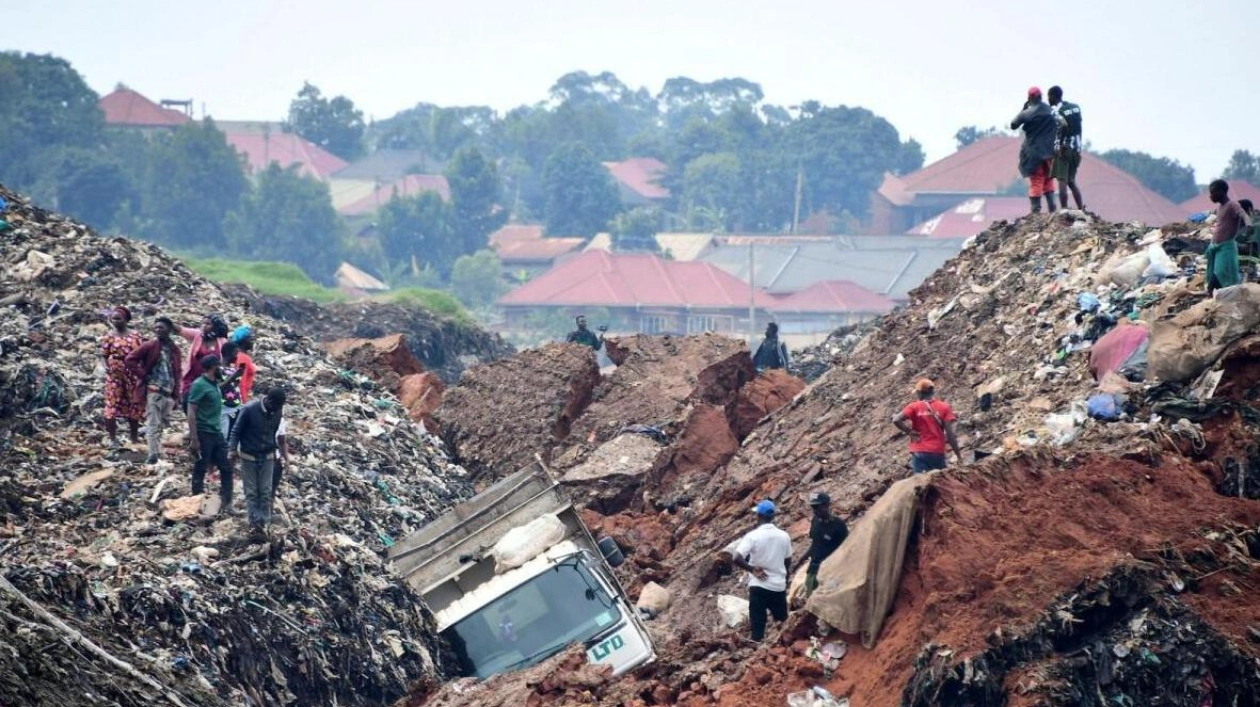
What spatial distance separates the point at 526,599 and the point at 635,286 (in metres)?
62.0

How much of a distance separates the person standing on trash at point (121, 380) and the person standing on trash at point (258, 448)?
7.06 feet

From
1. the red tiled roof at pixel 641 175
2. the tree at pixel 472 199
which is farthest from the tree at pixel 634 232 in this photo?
the red tiled roof at pixel 641 175

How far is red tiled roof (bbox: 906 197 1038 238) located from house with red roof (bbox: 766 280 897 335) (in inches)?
541

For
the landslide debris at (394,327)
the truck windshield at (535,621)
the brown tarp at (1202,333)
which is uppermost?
the brown tarp at (1202,333)

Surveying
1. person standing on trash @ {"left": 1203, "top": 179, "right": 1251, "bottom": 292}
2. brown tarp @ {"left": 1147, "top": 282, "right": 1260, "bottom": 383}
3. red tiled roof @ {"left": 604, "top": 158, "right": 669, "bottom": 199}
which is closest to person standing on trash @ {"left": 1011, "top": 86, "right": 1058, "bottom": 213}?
person standing on trash @ {"left": 1203, "top": 179, "right": 1251, "bottom": 292}

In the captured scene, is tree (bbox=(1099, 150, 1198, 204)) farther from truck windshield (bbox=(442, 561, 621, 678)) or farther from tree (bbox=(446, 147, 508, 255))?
truck windshield (bbox=(442, 561, 621, 678))

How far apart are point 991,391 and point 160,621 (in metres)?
8.36

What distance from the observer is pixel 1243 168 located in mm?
85875

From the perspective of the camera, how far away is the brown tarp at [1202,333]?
598 inches

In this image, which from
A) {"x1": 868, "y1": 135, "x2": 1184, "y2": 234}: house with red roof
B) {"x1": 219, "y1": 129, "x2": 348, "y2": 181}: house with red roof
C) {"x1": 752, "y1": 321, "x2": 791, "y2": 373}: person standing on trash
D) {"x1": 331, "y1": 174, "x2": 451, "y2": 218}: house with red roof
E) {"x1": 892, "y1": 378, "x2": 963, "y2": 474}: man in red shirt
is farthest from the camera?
{"x1": 219, "y1": 129, "x2": 348, "y2": 181}: house with red roof

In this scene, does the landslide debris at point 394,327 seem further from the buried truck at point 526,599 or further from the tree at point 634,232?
the tree at point 634,232

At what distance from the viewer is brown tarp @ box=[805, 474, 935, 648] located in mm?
12531

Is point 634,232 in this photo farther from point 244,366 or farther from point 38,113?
point 244,366

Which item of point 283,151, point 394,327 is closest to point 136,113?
point 283,151
